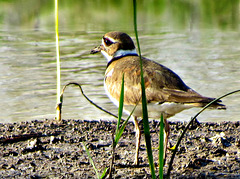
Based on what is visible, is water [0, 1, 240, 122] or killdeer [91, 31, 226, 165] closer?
killdeer [91, 31, 226, 165]

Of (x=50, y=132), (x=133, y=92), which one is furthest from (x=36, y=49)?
(x=133, y=92)

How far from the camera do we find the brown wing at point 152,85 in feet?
14.1

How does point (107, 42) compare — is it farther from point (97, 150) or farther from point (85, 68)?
point (85, 68)

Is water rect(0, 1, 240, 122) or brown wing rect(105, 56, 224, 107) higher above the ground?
brown wing rect(105, 56, 224, 107)

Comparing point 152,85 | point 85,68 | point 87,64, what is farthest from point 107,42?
point 87,64

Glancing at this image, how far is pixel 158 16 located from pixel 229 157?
1260 centimetres

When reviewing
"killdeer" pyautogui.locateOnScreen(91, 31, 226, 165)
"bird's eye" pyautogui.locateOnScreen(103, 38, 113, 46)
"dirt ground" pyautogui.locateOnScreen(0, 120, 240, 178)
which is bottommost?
"dirt ground" pyautogui.locateOnScreen(0, 120, 240, 178)

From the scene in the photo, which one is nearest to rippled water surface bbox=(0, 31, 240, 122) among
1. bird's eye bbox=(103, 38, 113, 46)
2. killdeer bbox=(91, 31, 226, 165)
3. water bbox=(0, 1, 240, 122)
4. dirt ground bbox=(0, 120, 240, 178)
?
water bbox=(0, 1, 240, 122)

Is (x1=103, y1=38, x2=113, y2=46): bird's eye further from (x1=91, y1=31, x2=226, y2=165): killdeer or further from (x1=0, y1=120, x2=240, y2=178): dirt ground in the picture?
(x1=0, y1=120, x2=240, y2=178): dirt ground

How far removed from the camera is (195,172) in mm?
4289

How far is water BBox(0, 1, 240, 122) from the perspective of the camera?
23.2 ft

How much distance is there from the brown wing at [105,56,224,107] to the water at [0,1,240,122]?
1.90 meters

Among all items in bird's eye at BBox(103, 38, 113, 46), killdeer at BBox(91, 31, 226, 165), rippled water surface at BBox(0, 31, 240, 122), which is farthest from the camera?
rippled water surface at BBox(0, 31, 240, 122)

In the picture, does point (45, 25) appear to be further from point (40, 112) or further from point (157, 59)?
point (40, 112)
